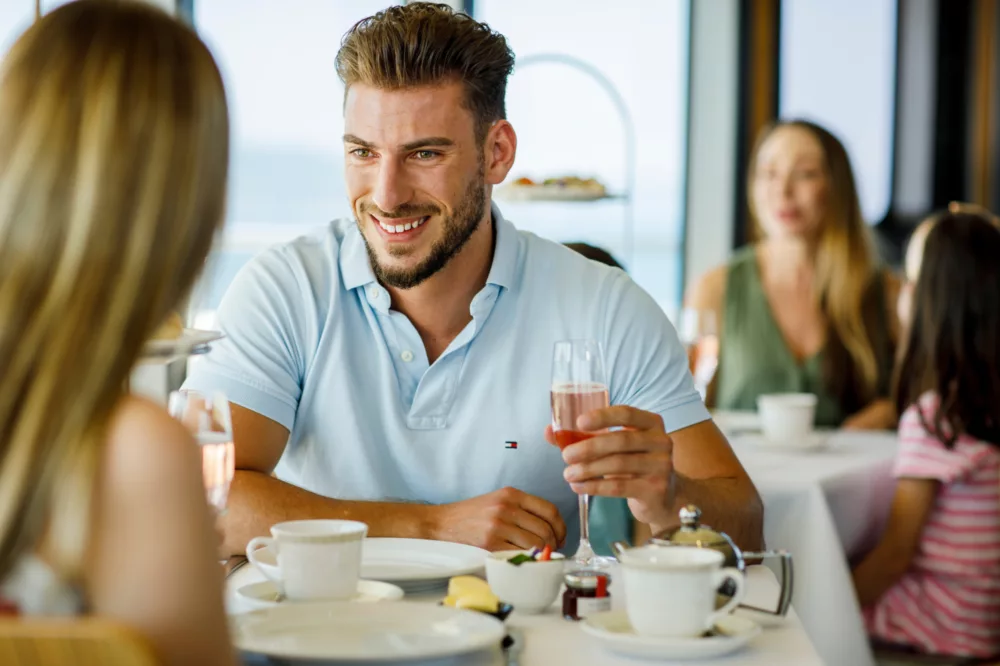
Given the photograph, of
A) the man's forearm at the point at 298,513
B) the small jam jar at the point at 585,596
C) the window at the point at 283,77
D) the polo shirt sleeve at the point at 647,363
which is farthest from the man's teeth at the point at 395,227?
the window at the point at 283,77

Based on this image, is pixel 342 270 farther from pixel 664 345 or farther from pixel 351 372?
pixel 664 345

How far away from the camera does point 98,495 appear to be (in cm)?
86

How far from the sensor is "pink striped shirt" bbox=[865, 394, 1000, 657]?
2.66 m

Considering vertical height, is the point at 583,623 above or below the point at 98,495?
below

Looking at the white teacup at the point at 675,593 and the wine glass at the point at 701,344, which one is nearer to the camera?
the white teacup at the point at 675,593

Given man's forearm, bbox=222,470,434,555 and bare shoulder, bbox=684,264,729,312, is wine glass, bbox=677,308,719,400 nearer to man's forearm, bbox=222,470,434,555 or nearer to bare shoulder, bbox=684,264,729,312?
bare shoulder, bbox=684,264,729,312

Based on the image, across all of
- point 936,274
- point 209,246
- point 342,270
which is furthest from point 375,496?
point 936,274

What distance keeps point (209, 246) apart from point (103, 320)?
0.42 ft

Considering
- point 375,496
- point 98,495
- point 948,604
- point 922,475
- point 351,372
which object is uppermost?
point 98,495

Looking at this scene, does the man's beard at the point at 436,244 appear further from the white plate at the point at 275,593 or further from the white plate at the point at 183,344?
the white plate at the point at 275,593

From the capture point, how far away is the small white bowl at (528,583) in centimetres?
133

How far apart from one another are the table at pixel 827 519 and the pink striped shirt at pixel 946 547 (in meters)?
0.13

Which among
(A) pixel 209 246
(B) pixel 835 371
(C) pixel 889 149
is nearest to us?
(A) pixel 209 246

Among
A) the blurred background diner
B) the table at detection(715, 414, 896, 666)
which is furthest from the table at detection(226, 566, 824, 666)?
the table at detection(715, 414, 896, 666)
